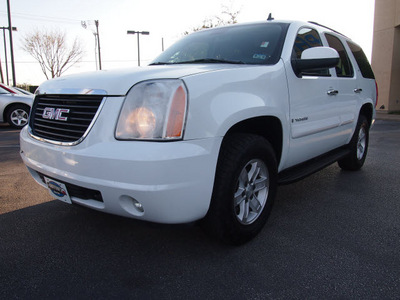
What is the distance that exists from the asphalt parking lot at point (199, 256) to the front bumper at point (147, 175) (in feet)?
0.56

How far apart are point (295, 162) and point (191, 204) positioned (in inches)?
57.3

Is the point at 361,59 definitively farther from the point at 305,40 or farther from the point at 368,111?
the point at 305,40

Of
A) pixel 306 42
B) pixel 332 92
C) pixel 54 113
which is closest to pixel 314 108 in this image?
pixel 332 92

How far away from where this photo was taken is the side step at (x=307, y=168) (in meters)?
2.74

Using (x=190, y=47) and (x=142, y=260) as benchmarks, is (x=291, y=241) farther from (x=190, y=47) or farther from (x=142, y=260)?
(x=190, y=47)

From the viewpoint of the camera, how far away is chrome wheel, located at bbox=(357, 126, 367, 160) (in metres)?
4.48

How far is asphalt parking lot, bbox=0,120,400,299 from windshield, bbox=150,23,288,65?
142 cm

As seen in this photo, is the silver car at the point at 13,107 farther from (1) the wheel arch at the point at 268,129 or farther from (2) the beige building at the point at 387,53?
(2) the beige building at the point at 387,53

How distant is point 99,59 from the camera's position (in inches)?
1348

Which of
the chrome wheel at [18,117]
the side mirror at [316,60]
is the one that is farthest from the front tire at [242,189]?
the chrome wheel at [18,117]

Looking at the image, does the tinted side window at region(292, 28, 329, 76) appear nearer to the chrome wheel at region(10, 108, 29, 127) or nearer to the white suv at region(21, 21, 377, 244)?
the white suv at region(21, 21, 377, 244)

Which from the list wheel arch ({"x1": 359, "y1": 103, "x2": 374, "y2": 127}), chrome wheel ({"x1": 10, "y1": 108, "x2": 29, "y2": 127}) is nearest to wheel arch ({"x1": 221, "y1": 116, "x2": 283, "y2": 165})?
wheel arch ({"x1": 359, "y1": 103, "x2": 374, "y2": 127})

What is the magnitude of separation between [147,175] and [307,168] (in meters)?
1.84

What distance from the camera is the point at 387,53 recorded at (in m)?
15.5
